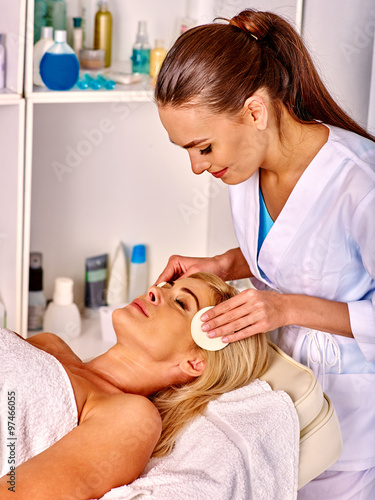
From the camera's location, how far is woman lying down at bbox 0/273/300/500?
103 centimetres

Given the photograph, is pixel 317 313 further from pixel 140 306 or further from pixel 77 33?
pixel 77 33

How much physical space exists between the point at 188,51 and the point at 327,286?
51 centimetres

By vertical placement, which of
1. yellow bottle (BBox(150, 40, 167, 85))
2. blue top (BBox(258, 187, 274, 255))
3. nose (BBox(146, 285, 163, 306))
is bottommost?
nose (BBox(146, 285, 163, 306))

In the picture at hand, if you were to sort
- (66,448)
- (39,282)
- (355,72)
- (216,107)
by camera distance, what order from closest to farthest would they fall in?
(66,448) < (216,107) < (355,72) < (39,282)

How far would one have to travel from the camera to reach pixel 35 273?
86.1 inches

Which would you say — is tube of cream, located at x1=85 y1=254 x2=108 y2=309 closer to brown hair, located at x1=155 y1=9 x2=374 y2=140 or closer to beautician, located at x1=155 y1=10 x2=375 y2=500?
beautician, located at x1=155 y1=10 x2=375 y2=500

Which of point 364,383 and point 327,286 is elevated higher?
point 327,286

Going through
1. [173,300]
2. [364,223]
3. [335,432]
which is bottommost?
[335,432]

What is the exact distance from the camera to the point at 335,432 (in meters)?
1.19

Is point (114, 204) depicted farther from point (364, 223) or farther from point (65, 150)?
point (364, 223)

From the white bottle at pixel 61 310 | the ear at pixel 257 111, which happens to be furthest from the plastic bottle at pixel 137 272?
the ear at pixel 257 111

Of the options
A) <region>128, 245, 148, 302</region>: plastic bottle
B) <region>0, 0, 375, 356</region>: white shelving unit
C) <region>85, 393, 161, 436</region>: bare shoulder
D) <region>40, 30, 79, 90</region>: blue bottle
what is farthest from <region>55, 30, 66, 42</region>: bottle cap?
<region>85, 393, 161, 436</region>: bare shoulder

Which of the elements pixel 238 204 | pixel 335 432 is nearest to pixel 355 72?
pixel 238 204

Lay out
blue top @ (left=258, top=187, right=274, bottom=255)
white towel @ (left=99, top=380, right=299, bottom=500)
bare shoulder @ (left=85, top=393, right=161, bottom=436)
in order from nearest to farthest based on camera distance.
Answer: white towel @ (left=99, top=380, right=299, bottom=500) < bare shoulder @ (left=85, top=393, right=161, bottom=436) < blue top @ (left=258, top=187, right=274, bottom=255)
